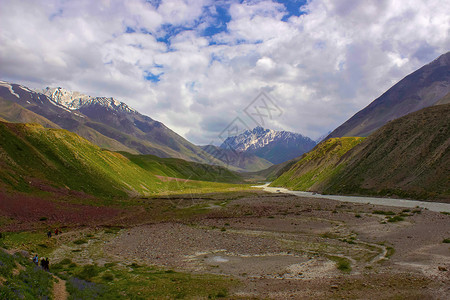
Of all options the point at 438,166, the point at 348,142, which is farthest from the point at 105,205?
the point at 348,142

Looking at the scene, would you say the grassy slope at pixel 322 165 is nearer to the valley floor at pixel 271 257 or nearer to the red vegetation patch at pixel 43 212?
the valley floor at pixel 271 257

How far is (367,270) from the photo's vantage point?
21500 millimetres

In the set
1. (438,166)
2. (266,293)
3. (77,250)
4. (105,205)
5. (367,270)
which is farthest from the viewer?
(438,166)

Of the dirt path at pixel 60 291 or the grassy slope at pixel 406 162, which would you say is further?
the grassy slope at pixel 406 162

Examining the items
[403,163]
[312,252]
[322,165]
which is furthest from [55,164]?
[322,165]

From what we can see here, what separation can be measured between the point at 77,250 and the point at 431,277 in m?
33.6

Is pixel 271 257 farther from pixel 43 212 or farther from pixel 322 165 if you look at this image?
pixel 322 165

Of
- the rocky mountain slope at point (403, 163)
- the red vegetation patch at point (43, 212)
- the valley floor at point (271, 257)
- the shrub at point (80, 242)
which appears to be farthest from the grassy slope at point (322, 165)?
the shrub at point (80, 242)

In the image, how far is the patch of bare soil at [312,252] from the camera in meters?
18.4

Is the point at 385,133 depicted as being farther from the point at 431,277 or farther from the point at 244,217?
the point at 431,277

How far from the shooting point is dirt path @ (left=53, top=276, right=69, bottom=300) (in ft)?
54.4

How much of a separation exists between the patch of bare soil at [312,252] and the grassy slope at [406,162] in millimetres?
26664

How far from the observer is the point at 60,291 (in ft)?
57.6

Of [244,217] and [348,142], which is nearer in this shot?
[244,217]
